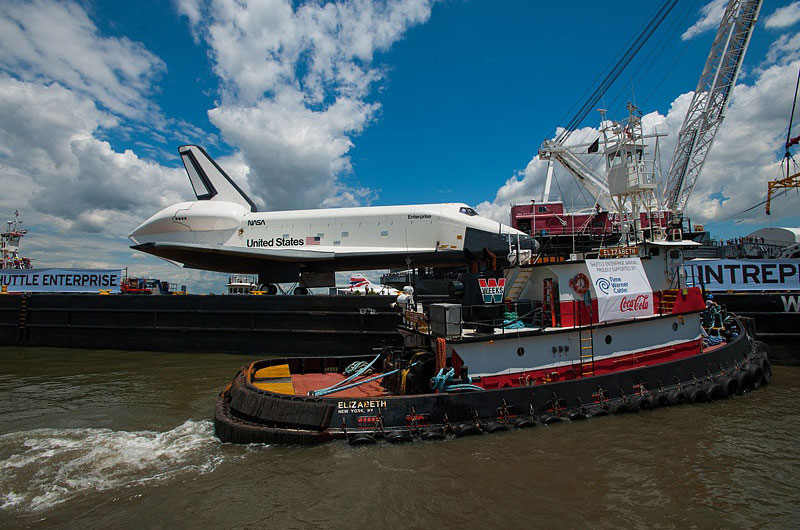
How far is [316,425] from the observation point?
6891mm

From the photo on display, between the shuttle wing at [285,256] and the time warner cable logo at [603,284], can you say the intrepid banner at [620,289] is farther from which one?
the shuttle wing at [285,256]

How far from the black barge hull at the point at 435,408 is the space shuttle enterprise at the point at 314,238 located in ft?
28.5

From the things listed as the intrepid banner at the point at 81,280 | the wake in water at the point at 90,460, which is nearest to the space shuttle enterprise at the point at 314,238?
the intrepid banner at the point at 81,280

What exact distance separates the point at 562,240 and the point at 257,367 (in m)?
28.0

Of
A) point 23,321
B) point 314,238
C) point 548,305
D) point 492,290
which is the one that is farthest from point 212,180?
point 548,305

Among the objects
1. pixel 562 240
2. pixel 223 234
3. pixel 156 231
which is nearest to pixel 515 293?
pixel 223 234

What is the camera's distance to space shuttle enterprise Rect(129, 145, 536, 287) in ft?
60.7

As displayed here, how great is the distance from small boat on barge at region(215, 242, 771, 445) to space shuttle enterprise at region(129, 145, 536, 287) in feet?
23.8

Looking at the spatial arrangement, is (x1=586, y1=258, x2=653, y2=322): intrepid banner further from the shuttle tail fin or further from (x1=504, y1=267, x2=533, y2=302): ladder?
the shuttle tail fin

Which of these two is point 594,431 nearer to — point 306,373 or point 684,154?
point 306,373

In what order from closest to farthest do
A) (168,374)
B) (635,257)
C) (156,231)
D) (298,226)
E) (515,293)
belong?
1. (635,257)
2. (515,293)
3. (168,374)
4. (298,226)
5. (156,231)

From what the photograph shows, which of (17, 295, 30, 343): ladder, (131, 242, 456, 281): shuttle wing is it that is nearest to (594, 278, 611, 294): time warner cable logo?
(131, 242, 456, 281): shuttle wing

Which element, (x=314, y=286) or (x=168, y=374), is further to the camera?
(x=314, y=286)

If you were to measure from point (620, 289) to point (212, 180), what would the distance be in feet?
71.5
